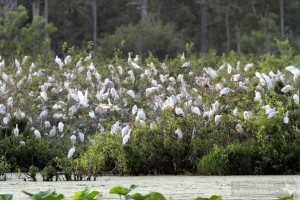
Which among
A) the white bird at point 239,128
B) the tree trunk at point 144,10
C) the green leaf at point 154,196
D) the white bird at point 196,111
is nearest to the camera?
the green leaf at point 154,196

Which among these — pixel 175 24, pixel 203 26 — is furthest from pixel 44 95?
pixel 203 26

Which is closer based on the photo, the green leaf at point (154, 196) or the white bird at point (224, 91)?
the green leaf at point (154, 196)

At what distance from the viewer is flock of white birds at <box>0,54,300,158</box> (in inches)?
408

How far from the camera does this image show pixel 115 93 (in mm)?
12375

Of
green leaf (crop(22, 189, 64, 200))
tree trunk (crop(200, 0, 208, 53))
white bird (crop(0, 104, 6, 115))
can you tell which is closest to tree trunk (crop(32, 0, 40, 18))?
tree trunk (crop(200, 0, 208, 53))

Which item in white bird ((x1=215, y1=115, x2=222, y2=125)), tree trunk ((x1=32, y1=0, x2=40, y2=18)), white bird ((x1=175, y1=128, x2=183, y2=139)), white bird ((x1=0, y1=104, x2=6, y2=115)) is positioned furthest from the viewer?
tree trunk ((x1=32, y1=0, x2=40, y2=18))

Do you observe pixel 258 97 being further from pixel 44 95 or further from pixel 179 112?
pixel 44 95

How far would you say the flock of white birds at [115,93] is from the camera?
1035 centimetres

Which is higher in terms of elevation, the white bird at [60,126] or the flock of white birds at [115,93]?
the flock of white birds at [115,93]

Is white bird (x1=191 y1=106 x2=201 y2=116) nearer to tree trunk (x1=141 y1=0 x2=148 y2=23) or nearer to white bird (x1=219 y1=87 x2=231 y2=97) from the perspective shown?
white bird (x1=219 y1=87 x2=231 y2=97)

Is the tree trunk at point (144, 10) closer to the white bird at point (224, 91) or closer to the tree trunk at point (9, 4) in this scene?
the tree trunk at point (9, 4)

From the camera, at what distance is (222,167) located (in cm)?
908

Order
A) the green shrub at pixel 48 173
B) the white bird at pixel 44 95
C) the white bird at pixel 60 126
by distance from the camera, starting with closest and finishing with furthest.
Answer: the green shrub at pixel 48 173 < the white bird at pixel 60 126 < the white bird at pixel 44 95

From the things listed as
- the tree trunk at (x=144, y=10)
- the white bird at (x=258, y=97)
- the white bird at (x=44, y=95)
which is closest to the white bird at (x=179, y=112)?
the white bird at (x=258, y=97)
